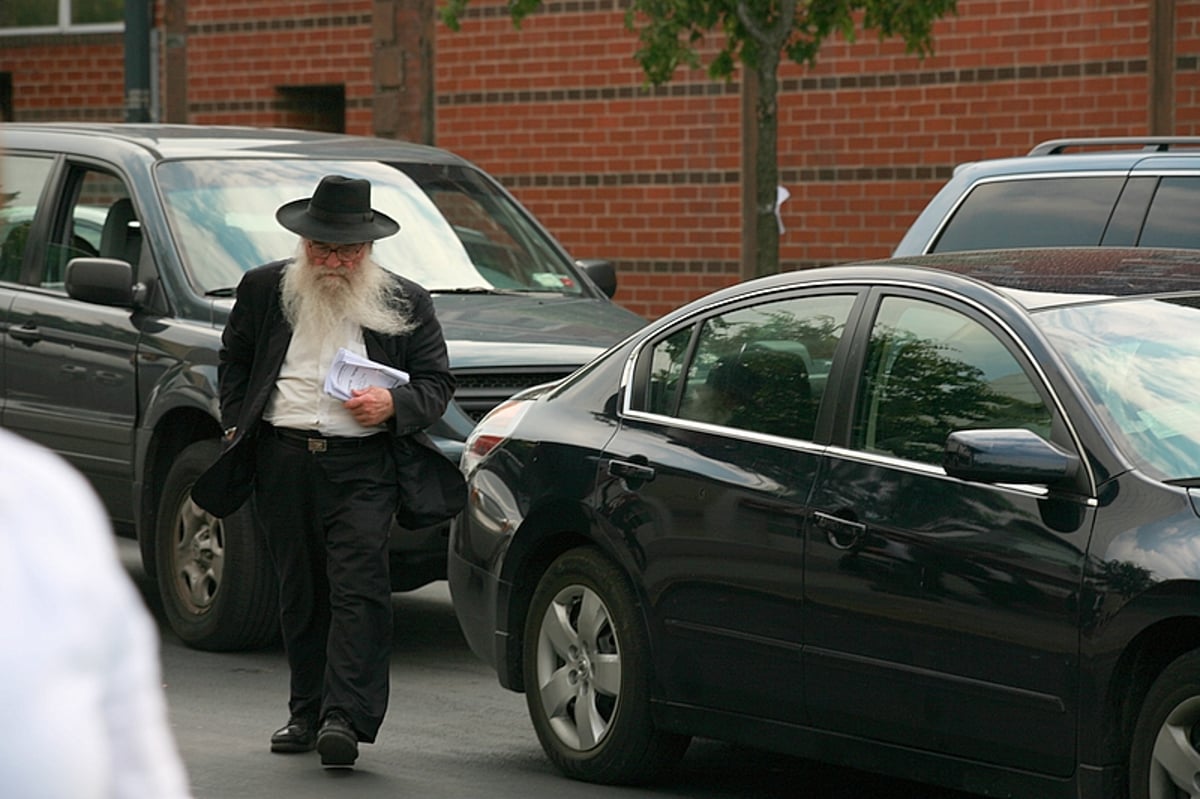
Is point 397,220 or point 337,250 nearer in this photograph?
point 337,250

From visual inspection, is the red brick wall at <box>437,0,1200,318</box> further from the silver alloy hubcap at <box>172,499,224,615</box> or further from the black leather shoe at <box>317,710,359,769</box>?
the black leather shoe at <box>317,710,359,769</box>

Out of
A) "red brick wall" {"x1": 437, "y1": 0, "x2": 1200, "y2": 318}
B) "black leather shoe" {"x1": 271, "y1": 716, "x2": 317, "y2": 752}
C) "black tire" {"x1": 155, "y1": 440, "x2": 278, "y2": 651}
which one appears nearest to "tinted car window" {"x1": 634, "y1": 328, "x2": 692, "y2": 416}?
"black leather shoe" {"x1": 271, "y1": 716, "x2": 317, "y2": 752}

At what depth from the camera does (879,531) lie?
5703 millimetres

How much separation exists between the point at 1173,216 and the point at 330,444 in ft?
10.4

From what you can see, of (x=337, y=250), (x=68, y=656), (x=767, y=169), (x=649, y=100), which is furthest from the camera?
(x=649, y=100)

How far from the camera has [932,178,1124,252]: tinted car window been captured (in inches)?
329

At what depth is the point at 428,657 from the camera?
8891 mm

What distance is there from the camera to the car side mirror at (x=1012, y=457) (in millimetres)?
5254

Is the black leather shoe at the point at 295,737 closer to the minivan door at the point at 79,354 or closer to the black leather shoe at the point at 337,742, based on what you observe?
the black leather shoe at the point at 337,742

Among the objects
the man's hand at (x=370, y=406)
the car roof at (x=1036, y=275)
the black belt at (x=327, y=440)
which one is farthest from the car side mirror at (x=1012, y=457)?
the black belt at (x=327, y=440)

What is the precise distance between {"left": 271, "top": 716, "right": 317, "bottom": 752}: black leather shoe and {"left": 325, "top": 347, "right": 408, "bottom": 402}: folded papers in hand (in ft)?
3.43

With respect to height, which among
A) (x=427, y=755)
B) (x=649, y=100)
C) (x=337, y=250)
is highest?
(x=649, y=100)

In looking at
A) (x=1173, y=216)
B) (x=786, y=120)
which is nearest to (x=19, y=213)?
(x=1173, y=216)

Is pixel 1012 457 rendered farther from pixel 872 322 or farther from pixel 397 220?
pixel 397 220
